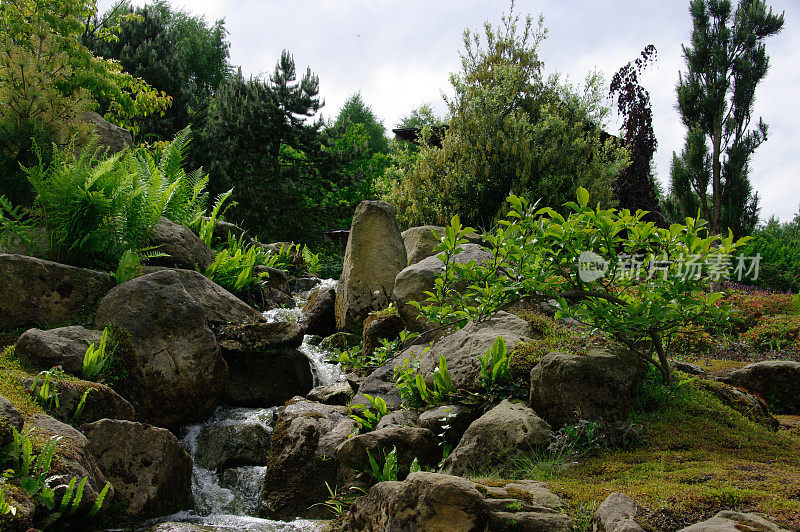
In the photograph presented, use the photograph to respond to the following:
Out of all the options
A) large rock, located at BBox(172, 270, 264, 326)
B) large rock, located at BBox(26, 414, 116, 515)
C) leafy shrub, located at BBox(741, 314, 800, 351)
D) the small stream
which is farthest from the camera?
leafy shrub, located at BBox(741, 314, 800, 351)

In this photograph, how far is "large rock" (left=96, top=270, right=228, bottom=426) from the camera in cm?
560

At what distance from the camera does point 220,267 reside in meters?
8.79

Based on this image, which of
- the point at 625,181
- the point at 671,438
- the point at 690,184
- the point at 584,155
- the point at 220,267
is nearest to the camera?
the point at 671,438

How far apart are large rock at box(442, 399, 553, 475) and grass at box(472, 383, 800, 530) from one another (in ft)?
0.40

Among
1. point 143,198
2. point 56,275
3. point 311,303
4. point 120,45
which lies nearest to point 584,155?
point 311,303

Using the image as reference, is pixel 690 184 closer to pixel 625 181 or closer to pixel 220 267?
pixel 625 181

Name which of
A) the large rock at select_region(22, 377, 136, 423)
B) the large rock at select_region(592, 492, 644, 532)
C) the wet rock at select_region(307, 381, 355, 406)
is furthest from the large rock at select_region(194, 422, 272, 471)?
the large rock at select_region(592, 492, 644, 532)

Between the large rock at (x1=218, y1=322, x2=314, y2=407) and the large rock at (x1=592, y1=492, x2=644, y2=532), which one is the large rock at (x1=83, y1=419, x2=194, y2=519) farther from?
the large rock at (x1=592, y1=492, x2=644, y2=532)

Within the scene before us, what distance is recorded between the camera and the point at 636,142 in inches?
717

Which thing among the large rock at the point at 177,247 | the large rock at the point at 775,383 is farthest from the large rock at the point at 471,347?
the large rock at the point at 177,247

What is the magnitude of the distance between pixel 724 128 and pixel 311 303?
16.3 meters

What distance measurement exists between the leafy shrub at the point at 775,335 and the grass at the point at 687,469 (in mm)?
4706

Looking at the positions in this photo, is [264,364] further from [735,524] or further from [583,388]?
[735,524]

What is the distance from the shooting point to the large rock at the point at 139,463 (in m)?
4.15
